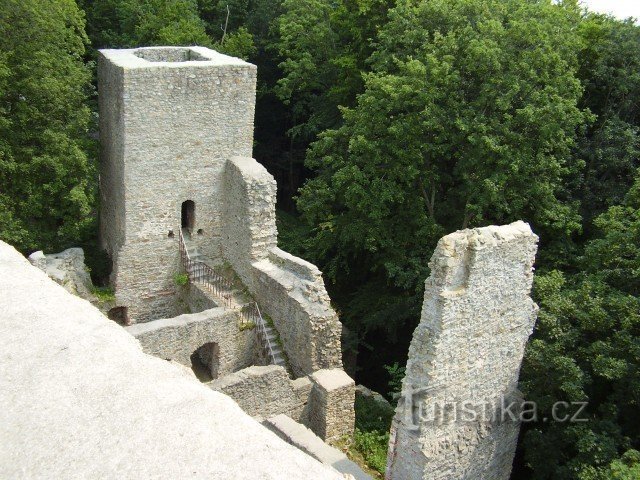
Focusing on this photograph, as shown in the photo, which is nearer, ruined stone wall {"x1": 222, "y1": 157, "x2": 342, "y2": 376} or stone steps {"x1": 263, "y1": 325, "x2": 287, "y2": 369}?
ruined stone wall {"x1": 222, "y1": 157, "x2": 342, "y2": 376}

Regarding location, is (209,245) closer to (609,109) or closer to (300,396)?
(300,396)

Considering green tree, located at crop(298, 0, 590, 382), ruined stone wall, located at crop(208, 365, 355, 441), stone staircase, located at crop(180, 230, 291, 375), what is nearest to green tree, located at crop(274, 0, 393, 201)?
green tree, located at crop(298, 0, 590, 382)

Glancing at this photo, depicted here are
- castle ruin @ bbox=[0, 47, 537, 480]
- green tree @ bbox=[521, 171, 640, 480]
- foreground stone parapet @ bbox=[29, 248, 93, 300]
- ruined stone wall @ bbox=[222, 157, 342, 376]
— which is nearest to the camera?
castle ruin @ bbox=[0, 47, 537, 480]

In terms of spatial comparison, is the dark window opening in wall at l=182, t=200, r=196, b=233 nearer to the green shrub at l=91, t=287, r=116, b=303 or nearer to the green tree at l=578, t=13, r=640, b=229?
the green shrub at l=91, t=287, r=116, b=303

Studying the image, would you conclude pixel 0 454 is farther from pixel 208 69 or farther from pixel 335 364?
pixel 208 69

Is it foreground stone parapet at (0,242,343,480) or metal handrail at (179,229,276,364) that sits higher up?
foreground stone parapet at (0,242,343,480)

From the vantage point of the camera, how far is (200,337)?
13.5m

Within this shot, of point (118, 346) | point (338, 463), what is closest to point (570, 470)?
point (338, 463)

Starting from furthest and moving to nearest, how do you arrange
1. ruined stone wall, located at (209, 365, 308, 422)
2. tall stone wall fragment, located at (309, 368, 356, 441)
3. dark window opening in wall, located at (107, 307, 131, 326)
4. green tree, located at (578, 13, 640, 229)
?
green tree, located at (578, 13, 640, 229), dark window opening in wall, located at (107, 307, 131, 326), tall stone wall fragment, located at (309, 368, 356, 441), ruined stone wall, located at (209, 365, 308, 422)

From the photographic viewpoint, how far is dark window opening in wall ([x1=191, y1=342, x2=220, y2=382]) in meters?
14.1

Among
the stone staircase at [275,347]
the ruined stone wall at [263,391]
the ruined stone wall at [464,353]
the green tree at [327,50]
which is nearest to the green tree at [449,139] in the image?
the green tree at [327,50]

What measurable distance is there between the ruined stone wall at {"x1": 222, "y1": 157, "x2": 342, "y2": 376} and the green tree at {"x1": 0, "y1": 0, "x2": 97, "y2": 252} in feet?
11.4

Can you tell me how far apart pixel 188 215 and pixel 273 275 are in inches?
116

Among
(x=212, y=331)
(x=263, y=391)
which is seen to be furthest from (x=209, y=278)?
(x=263, y=391)
